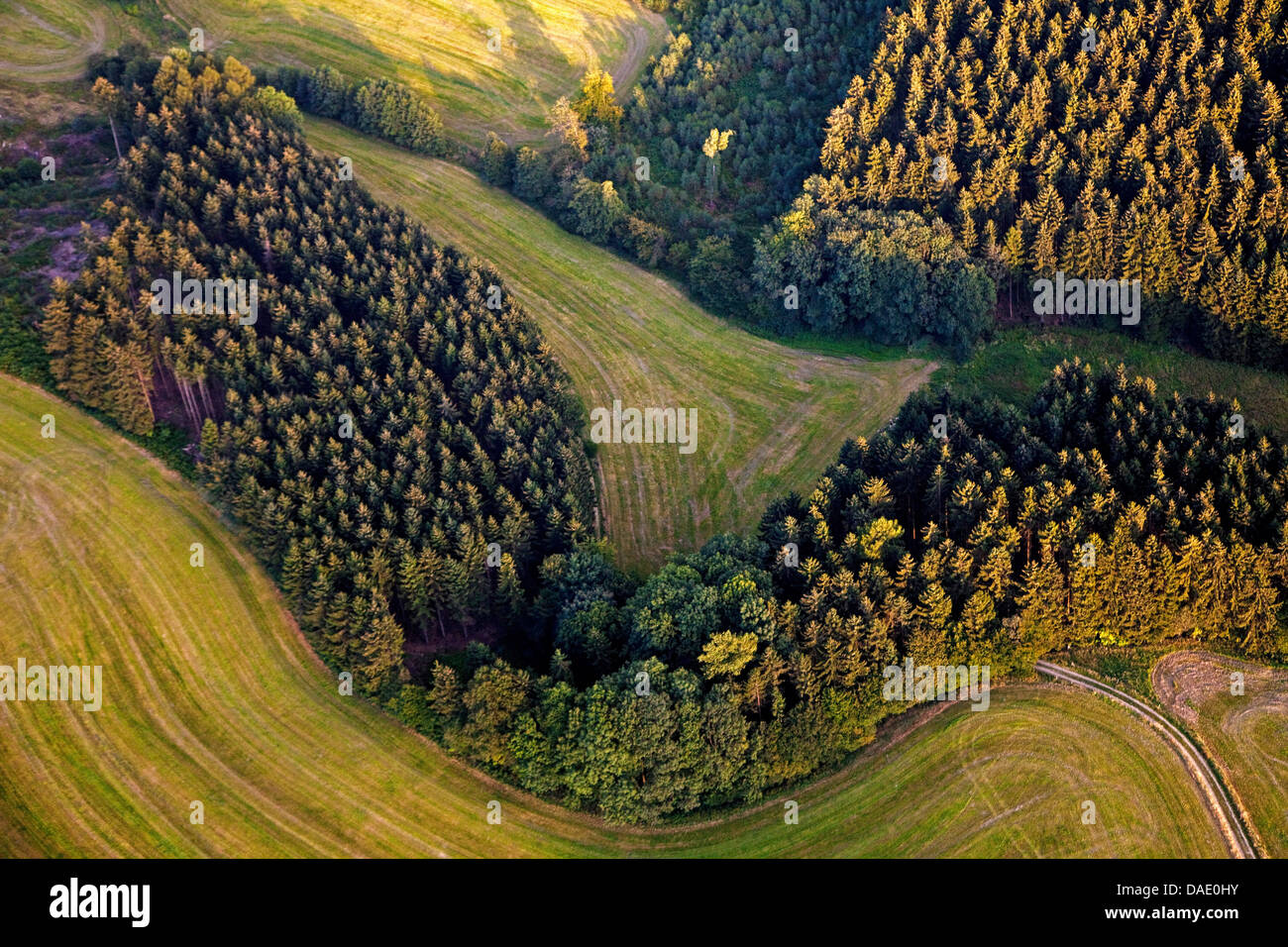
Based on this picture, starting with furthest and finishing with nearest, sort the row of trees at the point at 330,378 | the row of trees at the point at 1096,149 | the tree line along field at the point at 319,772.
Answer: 1. the row of trees at the point at 1096,149
2. the row of trees at the point at 330,378
3. the tree line along field at the point at 319,772

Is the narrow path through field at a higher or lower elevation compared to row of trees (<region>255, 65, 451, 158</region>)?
lower

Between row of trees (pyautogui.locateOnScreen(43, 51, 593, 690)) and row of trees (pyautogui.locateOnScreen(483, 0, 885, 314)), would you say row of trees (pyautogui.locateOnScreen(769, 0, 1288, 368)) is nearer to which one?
row of trees (pyautogui.locateOnScreen(483, 0, 885, 314))

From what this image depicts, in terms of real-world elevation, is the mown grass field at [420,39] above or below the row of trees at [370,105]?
above

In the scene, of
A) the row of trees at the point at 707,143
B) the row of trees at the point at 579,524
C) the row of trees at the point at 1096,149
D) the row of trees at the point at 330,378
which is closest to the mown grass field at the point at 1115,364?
the row of trees at the point at 1096,149

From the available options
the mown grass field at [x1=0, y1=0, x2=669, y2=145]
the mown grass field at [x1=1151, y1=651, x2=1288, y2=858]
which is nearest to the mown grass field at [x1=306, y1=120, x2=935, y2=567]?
the mown grass field at [x1=0, y1=0, x2=669, y2=145]

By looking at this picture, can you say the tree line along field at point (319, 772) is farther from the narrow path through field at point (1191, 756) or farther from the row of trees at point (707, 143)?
the row of trees at point (707, 143)

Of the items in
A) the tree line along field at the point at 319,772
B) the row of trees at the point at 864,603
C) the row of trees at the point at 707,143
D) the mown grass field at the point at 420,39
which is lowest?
the tree line along field at the point at 319,772

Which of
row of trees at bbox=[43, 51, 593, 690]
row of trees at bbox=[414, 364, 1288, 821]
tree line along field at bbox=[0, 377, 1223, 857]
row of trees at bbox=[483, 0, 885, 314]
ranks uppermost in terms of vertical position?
row of trees at bbox=[483, 0, 885, 314]
